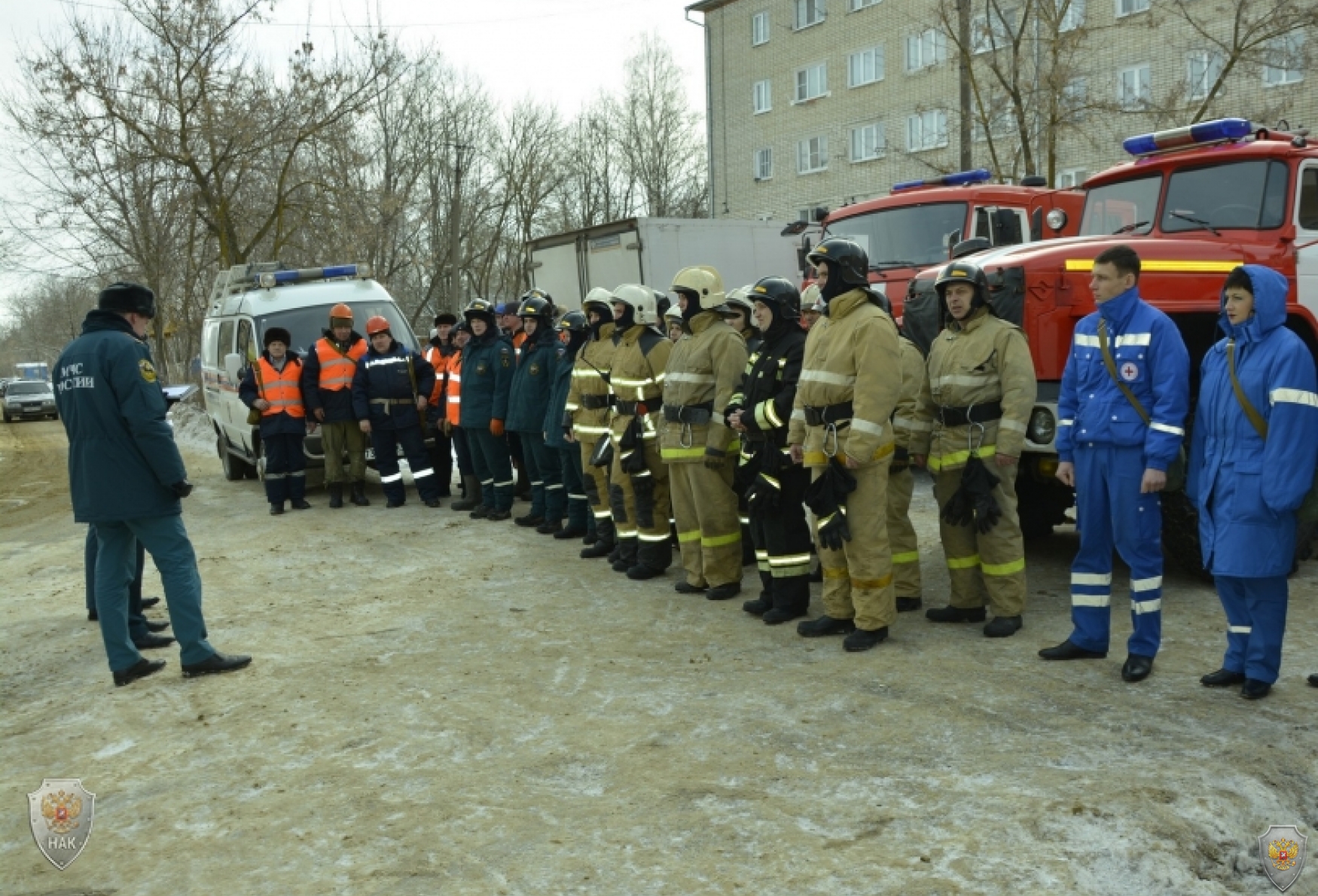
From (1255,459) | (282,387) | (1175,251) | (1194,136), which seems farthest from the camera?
(282,387)

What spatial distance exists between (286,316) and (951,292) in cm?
985

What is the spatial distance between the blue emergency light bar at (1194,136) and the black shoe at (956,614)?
3768mm

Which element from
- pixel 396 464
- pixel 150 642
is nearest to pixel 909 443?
pixel 150 642

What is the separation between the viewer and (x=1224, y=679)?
5.44 m

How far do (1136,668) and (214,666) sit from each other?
189 inches

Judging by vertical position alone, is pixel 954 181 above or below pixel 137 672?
above

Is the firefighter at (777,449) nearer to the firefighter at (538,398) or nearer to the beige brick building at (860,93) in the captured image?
the firefighter at (538,398)

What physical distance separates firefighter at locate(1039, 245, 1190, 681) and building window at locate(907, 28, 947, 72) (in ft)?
94.6

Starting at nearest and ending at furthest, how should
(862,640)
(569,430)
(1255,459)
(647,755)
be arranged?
(647,755) → (1255,459) → (862,640) → (569,430)

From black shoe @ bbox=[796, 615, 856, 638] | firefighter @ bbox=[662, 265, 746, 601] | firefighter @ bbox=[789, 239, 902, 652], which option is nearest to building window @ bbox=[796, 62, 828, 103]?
firefighter @ bbox=[662, 265, 746, 601]

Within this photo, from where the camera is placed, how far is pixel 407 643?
6918 mm

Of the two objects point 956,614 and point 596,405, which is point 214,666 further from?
point 956,614

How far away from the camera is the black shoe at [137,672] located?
6.38 metres

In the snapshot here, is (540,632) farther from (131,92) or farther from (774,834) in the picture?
(131,92)
